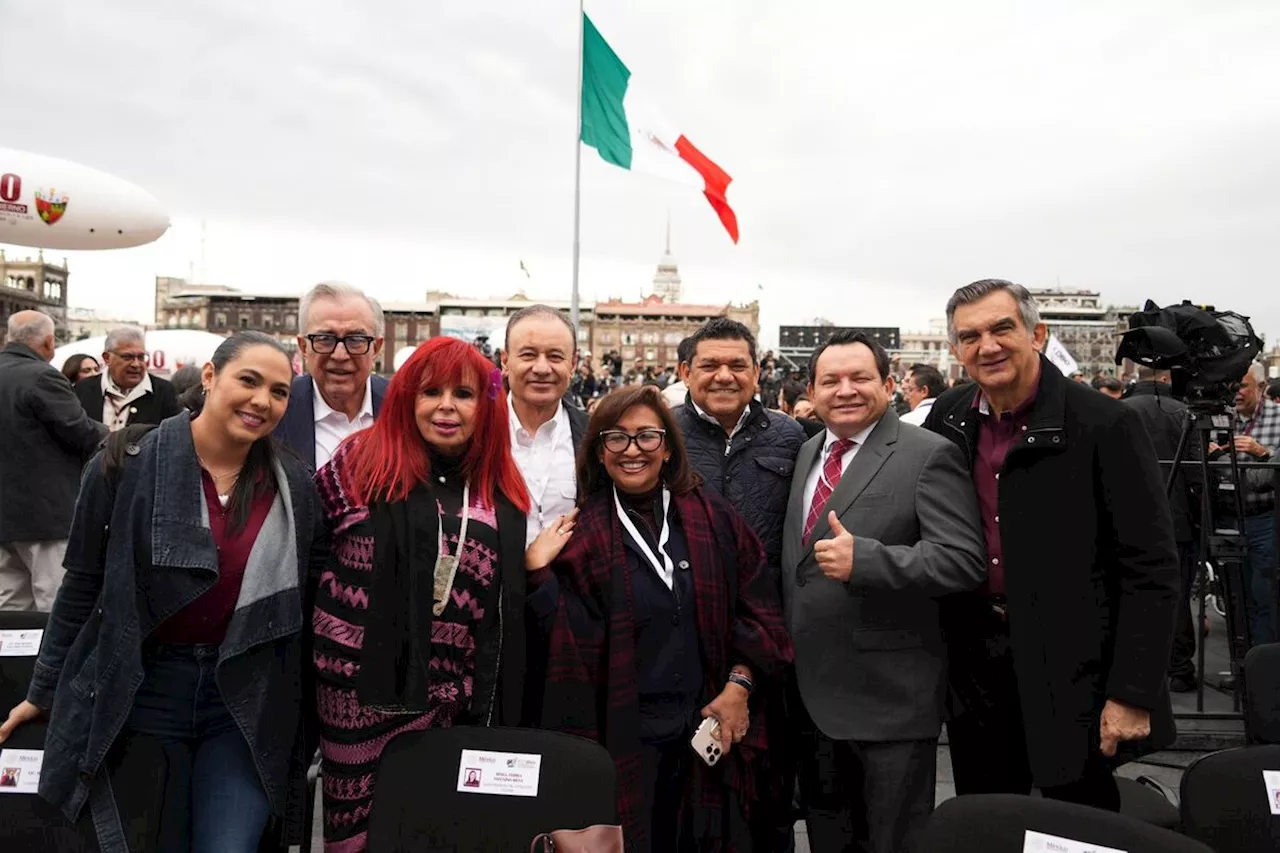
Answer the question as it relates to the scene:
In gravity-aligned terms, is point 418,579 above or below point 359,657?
above

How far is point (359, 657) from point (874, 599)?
1373 mm

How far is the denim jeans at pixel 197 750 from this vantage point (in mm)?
1922

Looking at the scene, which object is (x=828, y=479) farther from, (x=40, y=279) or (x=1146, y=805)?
(x=40, y=279)

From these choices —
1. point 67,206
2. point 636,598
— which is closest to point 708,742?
point 636,598

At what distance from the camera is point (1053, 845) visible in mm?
1538

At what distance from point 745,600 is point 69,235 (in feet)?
53.4

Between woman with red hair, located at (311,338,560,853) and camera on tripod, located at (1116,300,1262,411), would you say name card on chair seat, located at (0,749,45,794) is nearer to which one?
woman with red hair, located at (311,338,560,853)

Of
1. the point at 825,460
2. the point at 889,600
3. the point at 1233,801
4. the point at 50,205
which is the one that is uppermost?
the point at 50,205

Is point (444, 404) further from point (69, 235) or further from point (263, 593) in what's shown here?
point (69, 235)

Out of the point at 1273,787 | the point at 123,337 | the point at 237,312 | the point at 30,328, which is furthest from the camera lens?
the point at 237,312

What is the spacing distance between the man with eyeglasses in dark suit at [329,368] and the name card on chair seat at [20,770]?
3.39ft

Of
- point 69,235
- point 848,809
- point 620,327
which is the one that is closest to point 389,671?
point 848,809

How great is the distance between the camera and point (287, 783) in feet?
6.84

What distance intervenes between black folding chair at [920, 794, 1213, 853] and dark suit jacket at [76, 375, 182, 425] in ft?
17.5
